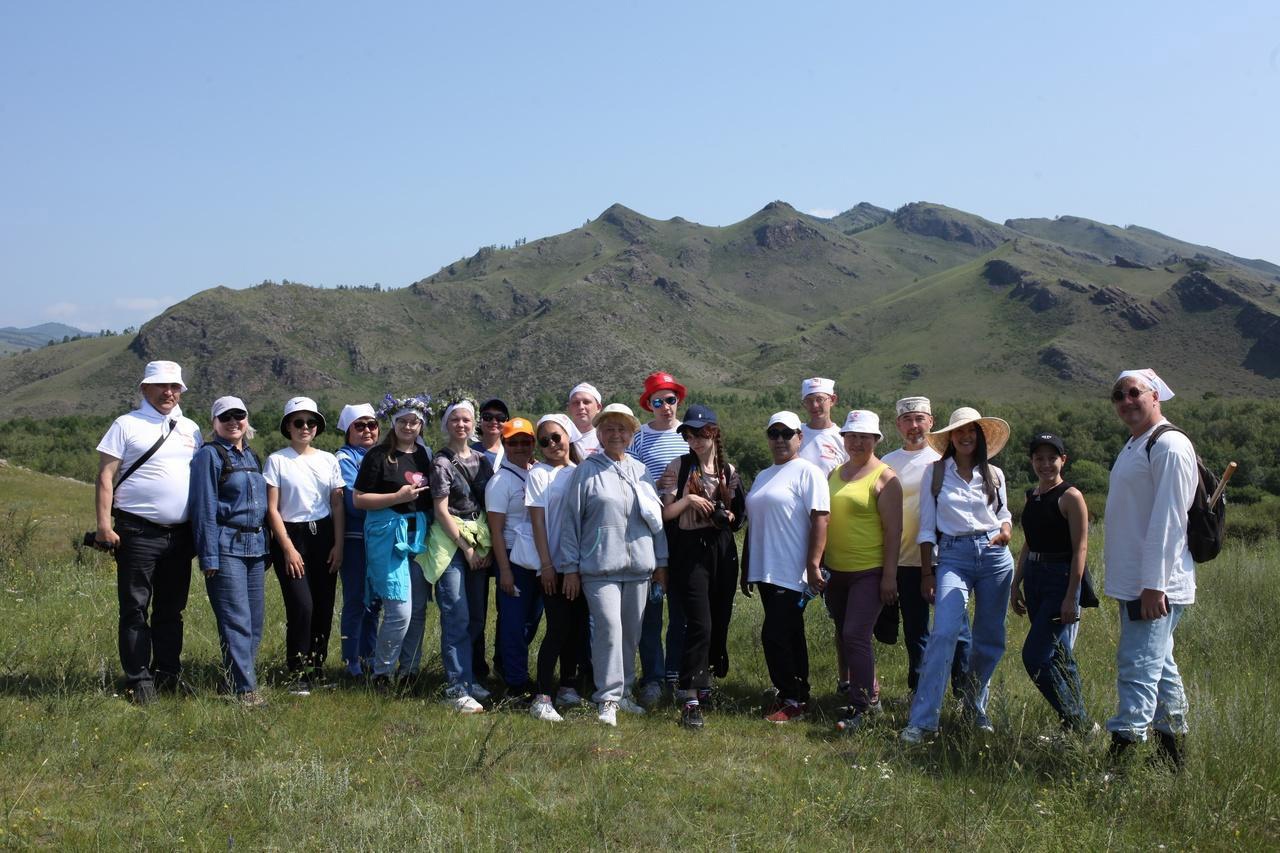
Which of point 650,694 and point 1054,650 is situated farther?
point 650,694

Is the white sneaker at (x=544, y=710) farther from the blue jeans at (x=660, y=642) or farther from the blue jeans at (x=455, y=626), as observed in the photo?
the blue jeans at (x=660, y=642)

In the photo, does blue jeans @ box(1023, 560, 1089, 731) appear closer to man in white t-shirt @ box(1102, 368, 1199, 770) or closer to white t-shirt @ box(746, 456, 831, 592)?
man in white t-shirt @ box(1102, 368, 1199, 770)

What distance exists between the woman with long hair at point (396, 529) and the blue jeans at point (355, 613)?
30cm

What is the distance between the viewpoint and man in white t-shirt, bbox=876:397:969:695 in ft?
19.5

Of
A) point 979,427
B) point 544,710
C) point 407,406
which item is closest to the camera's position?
point 979,427

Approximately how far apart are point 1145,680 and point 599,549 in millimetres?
2941


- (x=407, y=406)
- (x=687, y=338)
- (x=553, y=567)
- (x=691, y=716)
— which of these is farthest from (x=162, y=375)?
(x=687, y=338)

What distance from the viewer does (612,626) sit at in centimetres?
579

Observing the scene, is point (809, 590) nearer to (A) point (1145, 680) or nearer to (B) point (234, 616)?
(A) point (1145, 680)

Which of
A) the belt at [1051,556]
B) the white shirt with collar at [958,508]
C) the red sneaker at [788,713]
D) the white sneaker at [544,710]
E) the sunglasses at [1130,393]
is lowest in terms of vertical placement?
the red sneaker at [788,713]

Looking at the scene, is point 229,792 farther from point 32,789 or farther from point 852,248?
point 852,248

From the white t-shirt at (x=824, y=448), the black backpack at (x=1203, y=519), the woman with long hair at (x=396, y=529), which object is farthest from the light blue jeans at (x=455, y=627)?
the black backpack at (x=1203, y=519)

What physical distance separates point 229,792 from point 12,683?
105 inches

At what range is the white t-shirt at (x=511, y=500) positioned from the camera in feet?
19.8
